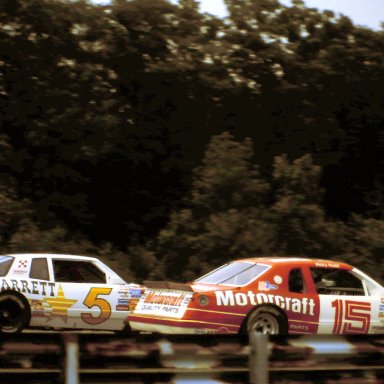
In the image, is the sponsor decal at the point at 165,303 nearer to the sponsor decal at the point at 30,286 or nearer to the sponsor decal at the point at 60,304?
the sponsor decal at the point at 60,304

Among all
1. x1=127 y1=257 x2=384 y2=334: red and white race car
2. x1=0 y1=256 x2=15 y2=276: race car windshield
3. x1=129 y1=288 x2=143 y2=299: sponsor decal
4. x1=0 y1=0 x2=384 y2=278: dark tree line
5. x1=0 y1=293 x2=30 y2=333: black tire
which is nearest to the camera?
x1=127 y1=257 x2=384 y2=334: red and white race car

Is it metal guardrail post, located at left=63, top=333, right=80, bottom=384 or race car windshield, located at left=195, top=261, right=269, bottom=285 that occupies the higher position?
race car windshield, located at left=195, top=261, right=269, bottom=285

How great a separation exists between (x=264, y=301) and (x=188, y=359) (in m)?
7.37

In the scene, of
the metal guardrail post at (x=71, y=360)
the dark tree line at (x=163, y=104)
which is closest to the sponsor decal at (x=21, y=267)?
the metal guardrail post at (x=71, y=360)

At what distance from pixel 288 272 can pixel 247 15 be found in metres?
30.2

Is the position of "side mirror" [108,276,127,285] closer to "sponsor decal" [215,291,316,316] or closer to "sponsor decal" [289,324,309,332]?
"sponsor decal" [215,291,316,316]

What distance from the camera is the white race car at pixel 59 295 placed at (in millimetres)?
16594

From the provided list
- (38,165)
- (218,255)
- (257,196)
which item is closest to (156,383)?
(218,255)

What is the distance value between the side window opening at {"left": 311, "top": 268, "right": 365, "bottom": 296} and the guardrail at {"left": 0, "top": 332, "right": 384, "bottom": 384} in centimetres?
770

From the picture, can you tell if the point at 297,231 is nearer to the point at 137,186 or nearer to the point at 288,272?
the point at 137,186

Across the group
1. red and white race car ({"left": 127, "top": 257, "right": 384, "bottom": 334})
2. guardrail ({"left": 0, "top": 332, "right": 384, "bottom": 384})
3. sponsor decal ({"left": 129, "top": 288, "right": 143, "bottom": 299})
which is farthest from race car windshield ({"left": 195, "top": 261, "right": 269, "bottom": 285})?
guardrail ({"left": 0, "top": 332, "right": 384, "bottom": 384})

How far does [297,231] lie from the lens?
102ft

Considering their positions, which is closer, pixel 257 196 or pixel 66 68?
pixel 257 196

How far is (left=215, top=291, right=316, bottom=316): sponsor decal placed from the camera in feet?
46.3
